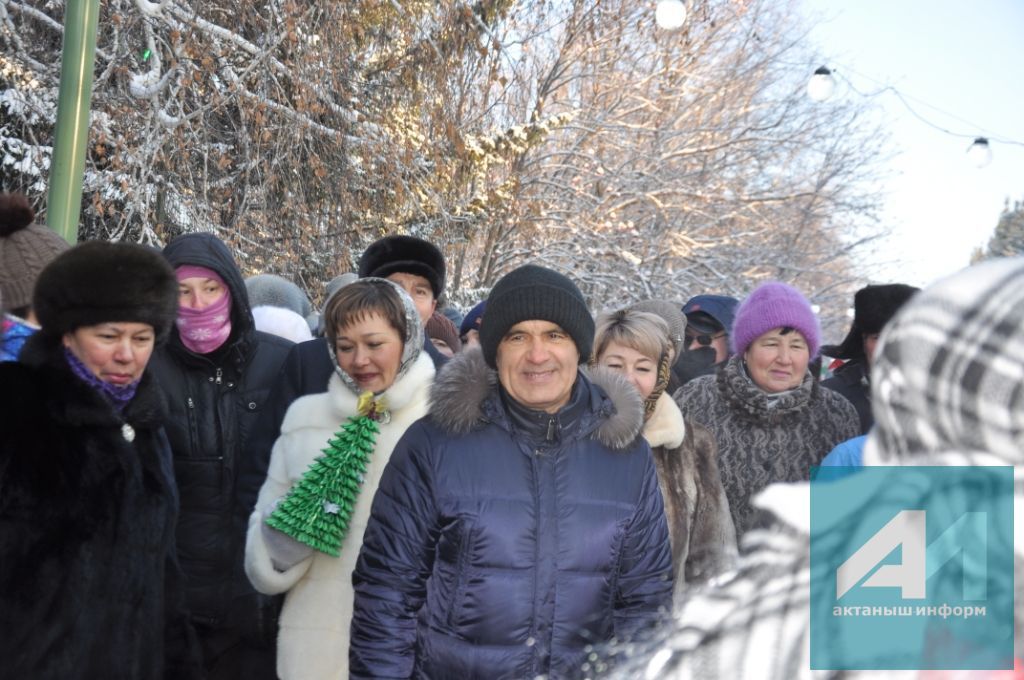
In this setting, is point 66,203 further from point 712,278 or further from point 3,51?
point 712,278

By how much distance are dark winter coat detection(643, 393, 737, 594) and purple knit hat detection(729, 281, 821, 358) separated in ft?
2.25

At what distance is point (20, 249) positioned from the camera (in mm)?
3529

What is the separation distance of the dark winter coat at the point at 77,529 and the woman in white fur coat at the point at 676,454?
1721mm

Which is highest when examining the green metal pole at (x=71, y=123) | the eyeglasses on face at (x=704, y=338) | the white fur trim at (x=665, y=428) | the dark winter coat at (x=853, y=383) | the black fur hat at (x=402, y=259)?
the green metal pole at (x=71, y=123)

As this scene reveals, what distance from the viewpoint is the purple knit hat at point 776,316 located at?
4137 mm

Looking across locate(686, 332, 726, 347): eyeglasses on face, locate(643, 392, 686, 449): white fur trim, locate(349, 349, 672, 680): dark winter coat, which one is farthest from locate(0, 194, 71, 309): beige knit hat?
locate(686, 332, 726, 347): eyeglasses on face

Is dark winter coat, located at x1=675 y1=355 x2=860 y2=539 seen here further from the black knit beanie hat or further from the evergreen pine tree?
the evergreen pine tree

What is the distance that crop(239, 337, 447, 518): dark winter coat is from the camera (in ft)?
11.5

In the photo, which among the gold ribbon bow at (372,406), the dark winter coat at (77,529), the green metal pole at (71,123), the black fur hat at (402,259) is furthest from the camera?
the black fur hat at (402,259)

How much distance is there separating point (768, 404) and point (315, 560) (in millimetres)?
1897

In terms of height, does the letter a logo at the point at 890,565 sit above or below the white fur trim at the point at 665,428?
below

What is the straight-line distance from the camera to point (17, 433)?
249cm
